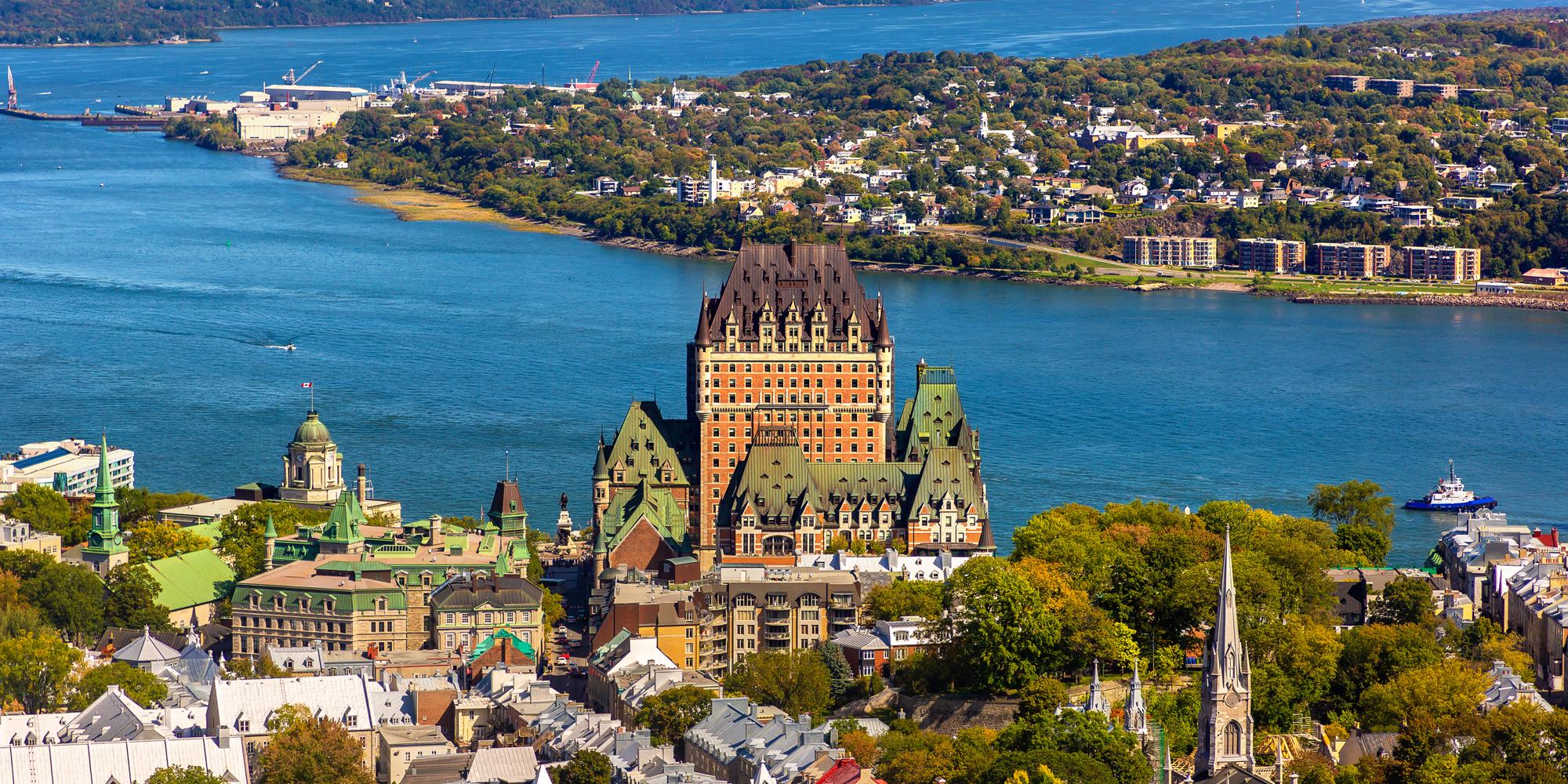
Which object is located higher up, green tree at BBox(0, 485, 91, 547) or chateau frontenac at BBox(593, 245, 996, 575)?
chateau frontenac at BBox(593, 245, 996, 575)

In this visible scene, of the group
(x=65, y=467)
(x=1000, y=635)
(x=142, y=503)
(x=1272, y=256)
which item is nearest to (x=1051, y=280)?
(x=1272, y=256)

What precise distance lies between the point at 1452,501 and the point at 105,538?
1670 inches

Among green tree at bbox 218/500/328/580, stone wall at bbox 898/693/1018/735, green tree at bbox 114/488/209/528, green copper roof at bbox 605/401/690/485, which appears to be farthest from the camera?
green tree at bbox 114/488/209/528

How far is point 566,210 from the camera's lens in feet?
639

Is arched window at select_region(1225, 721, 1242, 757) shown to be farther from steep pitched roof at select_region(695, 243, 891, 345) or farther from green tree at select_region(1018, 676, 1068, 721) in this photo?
steep pitched roof at select_region(695, 243, 891, 345)

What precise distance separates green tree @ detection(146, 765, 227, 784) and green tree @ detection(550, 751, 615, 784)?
643cm

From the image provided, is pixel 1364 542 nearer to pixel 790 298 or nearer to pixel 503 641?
pixel 790 298

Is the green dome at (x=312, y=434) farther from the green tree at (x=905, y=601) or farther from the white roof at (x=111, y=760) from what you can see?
the white roof at (x=111, y=760)

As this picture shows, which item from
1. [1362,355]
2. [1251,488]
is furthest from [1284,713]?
[1362,355]

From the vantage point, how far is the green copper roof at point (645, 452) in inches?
3196

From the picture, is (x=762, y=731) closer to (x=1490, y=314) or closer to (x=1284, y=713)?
(x=1284, y=713)

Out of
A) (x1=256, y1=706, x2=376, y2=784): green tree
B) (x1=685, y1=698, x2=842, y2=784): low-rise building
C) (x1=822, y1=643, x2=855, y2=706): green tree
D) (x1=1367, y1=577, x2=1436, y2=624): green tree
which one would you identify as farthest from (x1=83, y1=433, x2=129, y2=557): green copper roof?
(x1=1367, y1=577, x2=1436, y2=624): green tree

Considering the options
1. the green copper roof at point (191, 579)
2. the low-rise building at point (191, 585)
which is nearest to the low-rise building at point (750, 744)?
the low-rise building at point (191, 585)

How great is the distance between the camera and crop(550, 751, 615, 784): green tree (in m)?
55.1
